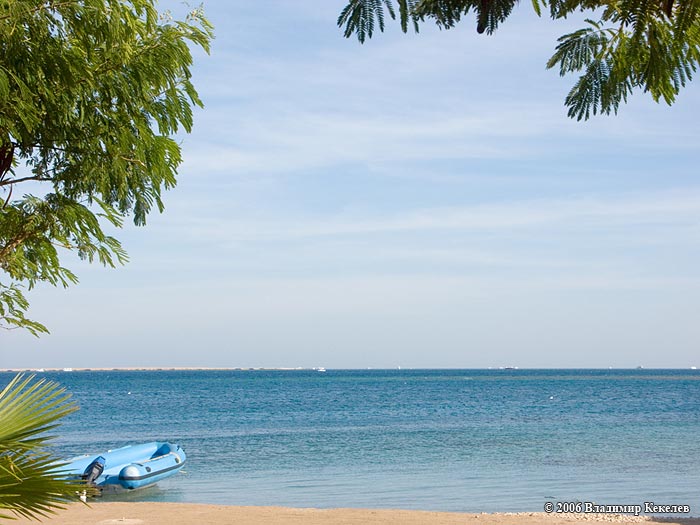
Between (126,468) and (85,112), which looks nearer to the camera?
(85,112)

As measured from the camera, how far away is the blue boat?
56.6ft

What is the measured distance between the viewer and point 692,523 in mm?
11562

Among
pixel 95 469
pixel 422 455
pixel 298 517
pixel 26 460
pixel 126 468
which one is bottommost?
pixel 422 455

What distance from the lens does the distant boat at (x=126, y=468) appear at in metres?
17.3

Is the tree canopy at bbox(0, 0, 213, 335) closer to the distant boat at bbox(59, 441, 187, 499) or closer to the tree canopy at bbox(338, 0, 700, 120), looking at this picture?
the tree canopy at bbox(338, 0, 700, 120)

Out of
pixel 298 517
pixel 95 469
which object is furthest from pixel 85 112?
pixel 95 469

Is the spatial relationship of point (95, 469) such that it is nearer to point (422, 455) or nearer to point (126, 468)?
point (126, 468)

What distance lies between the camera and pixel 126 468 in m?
17.5

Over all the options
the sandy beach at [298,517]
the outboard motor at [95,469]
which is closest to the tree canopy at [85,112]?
the sandy beach at [298,517]

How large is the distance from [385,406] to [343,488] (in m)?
35.4

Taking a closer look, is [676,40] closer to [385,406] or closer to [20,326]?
[20,326]

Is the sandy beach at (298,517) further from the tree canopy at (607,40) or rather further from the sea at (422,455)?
the tree canopy at (607,40)

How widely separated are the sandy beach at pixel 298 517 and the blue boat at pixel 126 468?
3.67 metres

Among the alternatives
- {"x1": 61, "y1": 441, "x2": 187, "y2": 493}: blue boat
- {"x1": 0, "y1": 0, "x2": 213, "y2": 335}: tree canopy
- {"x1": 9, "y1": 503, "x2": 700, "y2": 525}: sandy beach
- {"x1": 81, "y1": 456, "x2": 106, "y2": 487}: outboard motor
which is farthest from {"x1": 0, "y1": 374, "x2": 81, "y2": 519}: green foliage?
{"x1": 81, "y1": 456, "x2": 106, "y2": 487}: outboard motor
